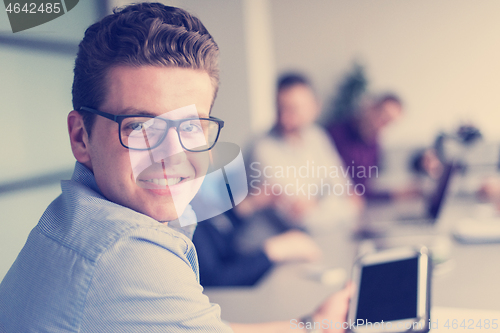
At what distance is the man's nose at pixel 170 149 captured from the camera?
34 cm

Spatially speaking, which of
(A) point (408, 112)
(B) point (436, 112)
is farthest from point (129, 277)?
(A) point (408, 112)

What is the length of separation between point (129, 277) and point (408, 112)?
2661 mm

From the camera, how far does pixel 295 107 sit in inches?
51.3

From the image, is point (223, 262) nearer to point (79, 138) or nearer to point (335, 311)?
point (335, 311)

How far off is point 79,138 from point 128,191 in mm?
91

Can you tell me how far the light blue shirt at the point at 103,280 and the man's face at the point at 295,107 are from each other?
3.02 ft

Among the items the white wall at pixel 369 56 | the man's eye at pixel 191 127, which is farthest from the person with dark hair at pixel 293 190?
the white wall at pixel 369 56

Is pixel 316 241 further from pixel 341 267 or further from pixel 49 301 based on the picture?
pixel 49 301

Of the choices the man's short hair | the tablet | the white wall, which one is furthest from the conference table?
the white wall

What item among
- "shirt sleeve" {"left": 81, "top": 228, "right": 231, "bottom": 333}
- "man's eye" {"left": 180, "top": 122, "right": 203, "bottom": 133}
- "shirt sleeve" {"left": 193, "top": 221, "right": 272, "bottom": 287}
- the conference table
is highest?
"man's eye" {"left": 180, "top": 122, "right": 203, "bottom": 133}

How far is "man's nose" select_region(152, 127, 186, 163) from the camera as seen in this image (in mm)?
337

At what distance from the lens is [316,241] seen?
41.3 inches

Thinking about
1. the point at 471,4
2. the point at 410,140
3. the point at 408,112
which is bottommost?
the point at 410,140

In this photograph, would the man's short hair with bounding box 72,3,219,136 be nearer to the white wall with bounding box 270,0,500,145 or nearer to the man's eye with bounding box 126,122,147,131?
the man's eye with bounding box 126,122,147,131
